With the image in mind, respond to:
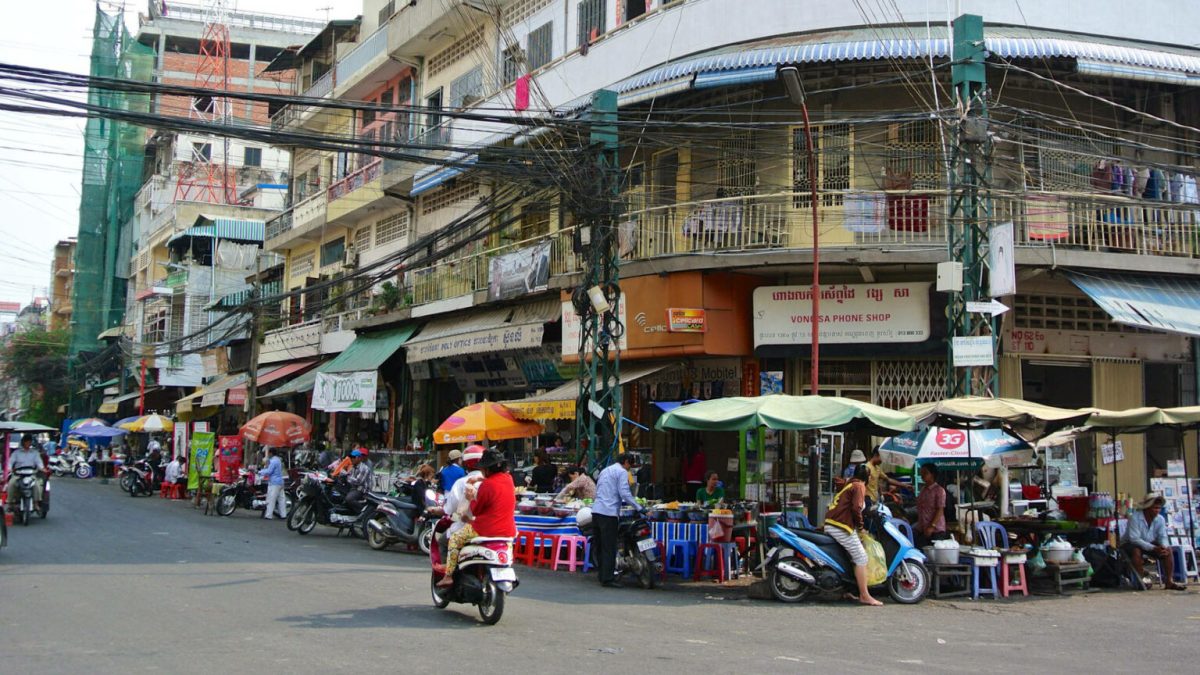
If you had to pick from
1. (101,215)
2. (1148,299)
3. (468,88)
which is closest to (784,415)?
(1148,299)

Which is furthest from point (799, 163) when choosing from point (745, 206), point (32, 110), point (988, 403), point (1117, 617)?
point (32, 110)

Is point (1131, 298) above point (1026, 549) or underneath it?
above

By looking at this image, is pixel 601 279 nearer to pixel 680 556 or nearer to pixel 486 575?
pixel 680 556

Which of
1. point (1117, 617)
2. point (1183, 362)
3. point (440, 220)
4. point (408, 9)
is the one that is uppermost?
point (408, 9)

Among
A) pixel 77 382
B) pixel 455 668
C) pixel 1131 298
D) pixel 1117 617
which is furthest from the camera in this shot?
pixel 77 382

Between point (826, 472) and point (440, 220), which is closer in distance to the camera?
point (826, 472)

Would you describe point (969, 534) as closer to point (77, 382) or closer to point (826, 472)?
point (826, 472)

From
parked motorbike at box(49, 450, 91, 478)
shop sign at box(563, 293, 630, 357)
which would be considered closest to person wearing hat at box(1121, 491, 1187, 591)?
shop sign at box(563, 293, 630, 357)

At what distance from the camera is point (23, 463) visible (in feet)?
67.7

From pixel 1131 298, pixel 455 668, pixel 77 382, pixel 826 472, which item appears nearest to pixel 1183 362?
pixel 1131 298

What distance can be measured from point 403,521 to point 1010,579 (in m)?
8.64

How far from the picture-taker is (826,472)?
1906 cm

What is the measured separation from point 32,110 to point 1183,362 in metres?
18.4

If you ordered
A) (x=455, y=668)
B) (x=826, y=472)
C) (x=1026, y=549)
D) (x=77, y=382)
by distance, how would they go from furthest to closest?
(x=77, y=382), (x=826, y=472), (x=1026, y=549), (x=455, y=668)
